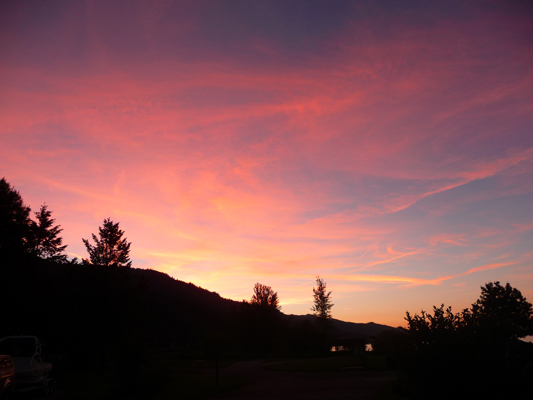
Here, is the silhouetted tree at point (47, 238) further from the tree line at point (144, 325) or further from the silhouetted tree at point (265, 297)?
the silhouetted tree at point (265, 297)

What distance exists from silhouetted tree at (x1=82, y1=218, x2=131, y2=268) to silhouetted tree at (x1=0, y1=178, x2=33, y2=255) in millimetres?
5132

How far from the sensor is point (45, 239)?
35.5 metres

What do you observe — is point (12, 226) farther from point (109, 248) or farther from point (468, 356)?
point (468, 356)

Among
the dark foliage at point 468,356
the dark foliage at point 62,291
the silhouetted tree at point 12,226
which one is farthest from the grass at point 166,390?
the silhouetted tree at point 12,226

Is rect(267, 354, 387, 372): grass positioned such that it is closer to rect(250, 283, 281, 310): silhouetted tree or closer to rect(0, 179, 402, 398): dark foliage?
rect(0, 179, 402, 398): dark foliage

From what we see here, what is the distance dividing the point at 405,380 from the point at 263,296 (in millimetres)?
59109

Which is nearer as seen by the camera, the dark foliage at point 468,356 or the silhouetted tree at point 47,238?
the dark foliage at point 468,356

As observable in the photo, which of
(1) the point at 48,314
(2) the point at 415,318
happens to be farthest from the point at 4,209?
(2) the point at 415,318

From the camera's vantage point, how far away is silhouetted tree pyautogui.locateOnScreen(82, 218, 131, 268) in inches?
1373

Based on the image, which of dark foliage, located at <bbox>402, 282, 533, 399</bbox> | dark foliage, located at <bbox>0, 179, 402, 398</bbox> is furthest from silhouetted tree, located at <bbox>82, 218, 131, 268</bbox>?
dark foliage, located at <bbox>402, 282, 533, 399</bbox>

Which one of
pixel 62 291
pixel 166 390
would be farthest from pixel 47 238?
pixel 166 390

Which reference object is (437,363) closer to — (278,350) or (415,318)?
(415,318)

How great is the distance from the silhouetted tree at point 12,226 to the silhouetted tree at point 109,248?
16.8 ft

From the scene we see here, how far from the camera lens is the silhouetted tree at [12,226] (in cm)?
2927
